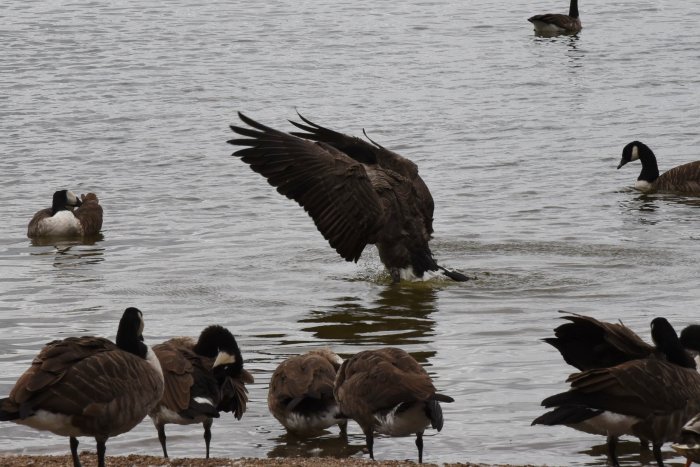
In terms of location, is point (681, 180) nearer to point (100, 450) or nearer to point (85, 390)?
point (100, 450)

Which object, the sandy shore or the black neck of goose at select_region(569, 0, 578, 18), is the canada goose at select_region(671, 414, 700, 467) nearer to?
the sandy shore

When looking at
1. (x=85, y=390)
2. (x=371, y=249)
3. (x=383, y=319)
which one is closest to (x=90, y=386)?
(x=85, y=390)

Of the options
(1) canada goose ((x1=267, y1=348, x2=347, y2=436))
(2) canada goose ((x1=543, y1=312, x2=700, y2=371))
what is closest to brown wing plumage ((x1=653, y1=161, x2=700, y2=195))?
→ (2) canada goose ((x1=543, y1=312, x2=700, y2=371))

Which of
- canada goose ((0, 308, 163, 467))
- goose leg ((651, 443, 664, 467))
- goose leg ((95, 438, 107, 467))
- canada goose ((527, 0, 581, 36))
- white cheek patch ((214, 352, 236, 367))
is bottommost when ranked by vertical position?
goose leg ((651, 443, 664, 467))

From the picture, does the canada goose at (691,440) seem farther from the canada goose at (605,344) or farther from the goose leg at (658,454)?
the canada goose at (605,344)

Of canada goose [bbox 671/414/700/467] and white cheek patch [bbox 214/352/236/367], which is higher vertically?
white cheek patch [bbox 214/352/236/367]

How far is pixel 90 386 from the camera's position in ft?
22.5

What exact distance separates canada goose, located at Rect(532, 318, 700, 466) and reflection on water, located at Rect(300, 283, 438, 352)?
3.81 m

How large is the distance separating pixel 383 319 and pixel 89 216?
5.18 metres

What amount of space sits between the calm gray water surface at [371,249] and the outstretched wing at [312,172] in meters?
0.97

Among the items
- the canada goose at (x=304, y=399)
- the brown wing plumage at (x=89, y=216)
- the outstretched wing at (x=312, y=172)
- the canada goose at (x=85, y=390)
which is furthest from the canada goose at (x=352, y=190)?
the canada goose at (x=85, y=390)

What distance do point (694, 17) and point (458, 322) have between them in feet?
78.1

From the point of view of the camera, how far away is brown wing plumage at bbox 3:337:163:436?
675 cm

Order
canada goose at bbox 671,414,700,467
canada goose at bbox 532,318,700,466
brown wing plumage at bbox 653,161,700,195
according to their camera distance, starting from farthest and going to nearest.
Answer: brown wing plumage at bbox 653,161,700,195, canada goose at bbox 532,318,700,466, canada goose at bbox 671,414,700,467
